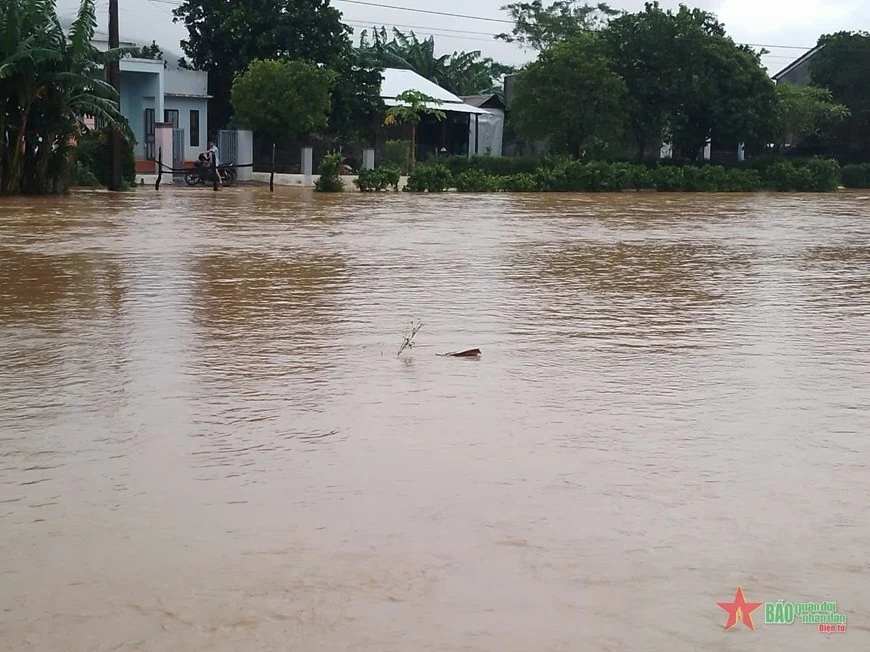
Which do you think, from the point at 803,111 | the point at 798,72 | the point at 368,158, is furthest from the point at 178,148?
the point at 798,72

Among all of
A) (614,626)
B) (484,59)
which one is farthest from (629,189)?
(614,626)

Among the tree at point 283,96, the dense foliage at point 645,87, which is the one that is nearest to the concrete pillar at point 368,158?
the tree at point 283,96

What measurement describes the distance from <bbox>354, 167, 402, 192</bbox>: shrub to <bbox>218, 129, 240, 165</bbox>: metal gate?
28.6 ft

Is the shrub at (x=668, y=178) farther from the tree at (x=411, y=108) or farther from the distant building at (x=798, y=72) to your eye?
the distant building at (x=798, y=72)

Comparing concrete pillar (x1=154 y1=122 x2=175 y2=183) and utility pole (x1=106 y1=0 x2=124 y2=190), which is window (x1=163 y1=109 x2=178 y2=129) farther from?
utility pole (x1=106 y1=0 x2=124 y2=190)

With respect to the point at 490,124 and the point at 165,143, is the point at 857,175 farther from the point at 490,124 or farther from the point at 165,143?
the point at 165,143

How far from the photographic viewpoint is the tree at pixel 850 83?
52.2 metres

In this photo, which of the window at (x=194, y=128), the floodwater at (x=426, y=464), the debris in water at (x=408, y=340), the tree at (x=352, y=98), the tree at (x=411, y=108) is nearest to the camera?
the floodwater at (x=426, y=464)

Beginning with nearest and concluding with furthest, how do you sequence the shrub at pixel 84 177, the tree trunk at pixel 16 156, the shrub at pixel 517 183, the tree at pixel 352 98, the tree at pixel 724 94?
the tree trunk at pixel 16 156 → the shrub at pixel 84 177 → the shrub at pixel 517 183 → the tree at pixel 352 98 → the tree at pixel 724 94

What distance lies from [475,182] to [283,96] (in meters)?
6.72

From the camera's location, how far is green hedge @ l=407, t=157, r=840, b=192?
38.1m

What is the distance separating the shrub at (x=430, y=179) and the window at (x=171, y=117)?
408 inches

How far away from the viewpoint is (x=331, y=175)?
3481 centimetres

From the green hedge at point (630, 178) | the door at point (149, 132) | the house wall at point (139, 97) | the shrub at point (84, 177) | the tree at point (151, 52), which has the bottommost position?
the shrub at point (84, 177)
